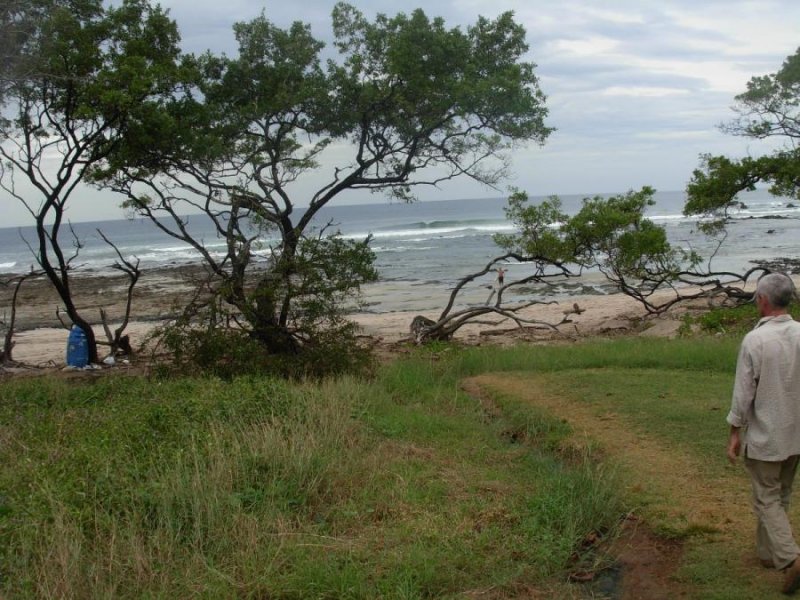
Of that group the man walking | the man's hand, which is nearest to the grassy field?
the man walking

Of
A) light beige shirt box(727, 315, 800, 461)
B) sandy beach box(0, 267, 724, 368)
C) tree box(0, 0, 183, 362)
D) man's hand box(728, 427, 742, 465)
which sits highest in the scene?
tree box(0, 0, 183, 362)

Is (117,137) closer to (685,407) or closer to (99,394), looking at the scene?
(99,394)

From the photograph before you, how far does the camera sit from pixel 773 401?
4.39m

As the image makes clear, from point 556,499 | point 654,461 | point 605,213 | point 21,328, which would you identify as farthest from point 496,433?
→ point 21,328

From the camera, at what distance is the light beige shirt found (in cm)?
436

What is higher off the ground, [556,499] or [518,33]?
[518,33]

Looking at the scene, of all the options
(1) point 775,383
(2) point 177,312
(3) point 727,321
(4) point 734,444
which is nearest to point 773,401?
(1) point 775,383

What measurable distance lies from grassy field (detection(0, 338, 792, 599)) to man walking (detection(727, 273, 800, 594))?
347 millimetres

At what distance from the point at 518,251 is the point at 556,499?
469 inches

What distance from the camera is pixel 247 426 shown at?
6867mm

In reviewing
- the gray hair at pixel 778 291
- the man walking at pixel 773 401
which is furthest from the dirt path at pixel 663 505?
the gray hair at pixel 778 291

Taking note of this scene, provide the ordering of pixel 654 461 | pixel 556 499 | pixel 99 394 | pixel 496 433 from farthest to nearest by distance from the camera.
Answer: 1. pixel 99 394
2. pixel 496 433
3. pixel 654 461
4. pixel 556 499

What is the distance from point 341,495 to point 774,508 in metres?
2.88

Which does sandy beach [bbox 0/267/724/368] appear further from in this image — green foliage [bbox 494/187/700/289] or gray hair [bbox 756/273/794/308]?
gray hair [bbox 756/273/794/308]
